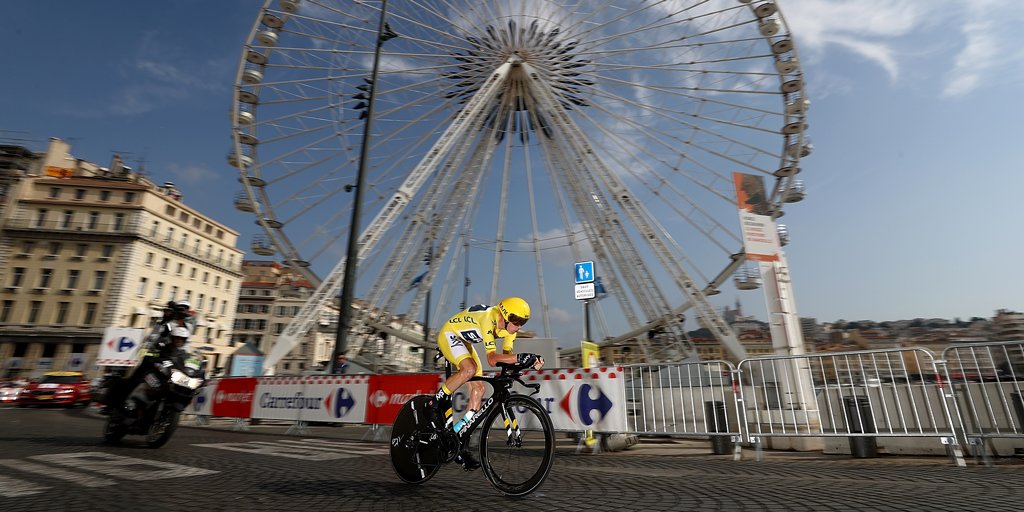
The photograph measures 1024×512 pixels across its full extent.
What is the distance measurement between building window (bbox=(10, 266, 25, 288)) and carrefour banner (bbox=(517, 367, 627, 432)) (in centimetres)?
5069

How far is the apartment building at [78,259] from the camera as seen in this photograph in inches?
1523

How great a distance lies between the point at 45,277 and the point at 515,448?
5245 centimetres

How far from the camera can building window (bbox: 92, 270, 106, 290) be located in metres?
40.7

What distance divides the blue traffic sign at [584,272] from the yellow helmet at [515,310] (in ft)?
30.4

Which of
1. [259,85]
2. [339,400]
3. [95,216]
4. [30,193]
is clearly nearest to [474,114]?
[259,85]

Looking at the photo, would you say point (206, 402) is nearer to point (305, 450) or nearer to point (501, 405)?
point (305, 450)

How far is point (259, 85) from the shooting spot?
762 inches

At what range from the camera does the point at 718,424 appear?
22.1 ft

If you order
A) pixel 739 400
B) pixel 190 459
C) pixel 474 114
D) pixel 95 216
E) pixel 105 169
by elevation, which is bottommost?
pixel 190 459

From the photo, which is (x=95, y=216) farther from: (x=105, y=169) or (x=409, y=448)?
(x=409, y=448)

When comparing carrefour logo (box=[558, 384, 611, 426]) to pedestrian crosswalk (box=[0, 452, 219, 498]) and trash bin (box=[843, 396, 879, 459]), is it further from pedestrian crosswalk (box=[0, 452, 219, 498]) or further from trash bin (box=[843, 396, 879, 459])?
pedestrian crosswalk (box=[0, 452, 219, 498])

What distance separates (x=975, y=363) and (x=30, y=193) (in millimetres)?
58332

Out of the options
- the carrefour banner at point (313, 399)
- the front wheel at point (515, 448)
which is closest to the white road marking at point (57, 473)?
the front wheel at point (515, 448)

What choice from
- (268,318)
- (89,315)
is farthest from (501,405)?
(268,318)
